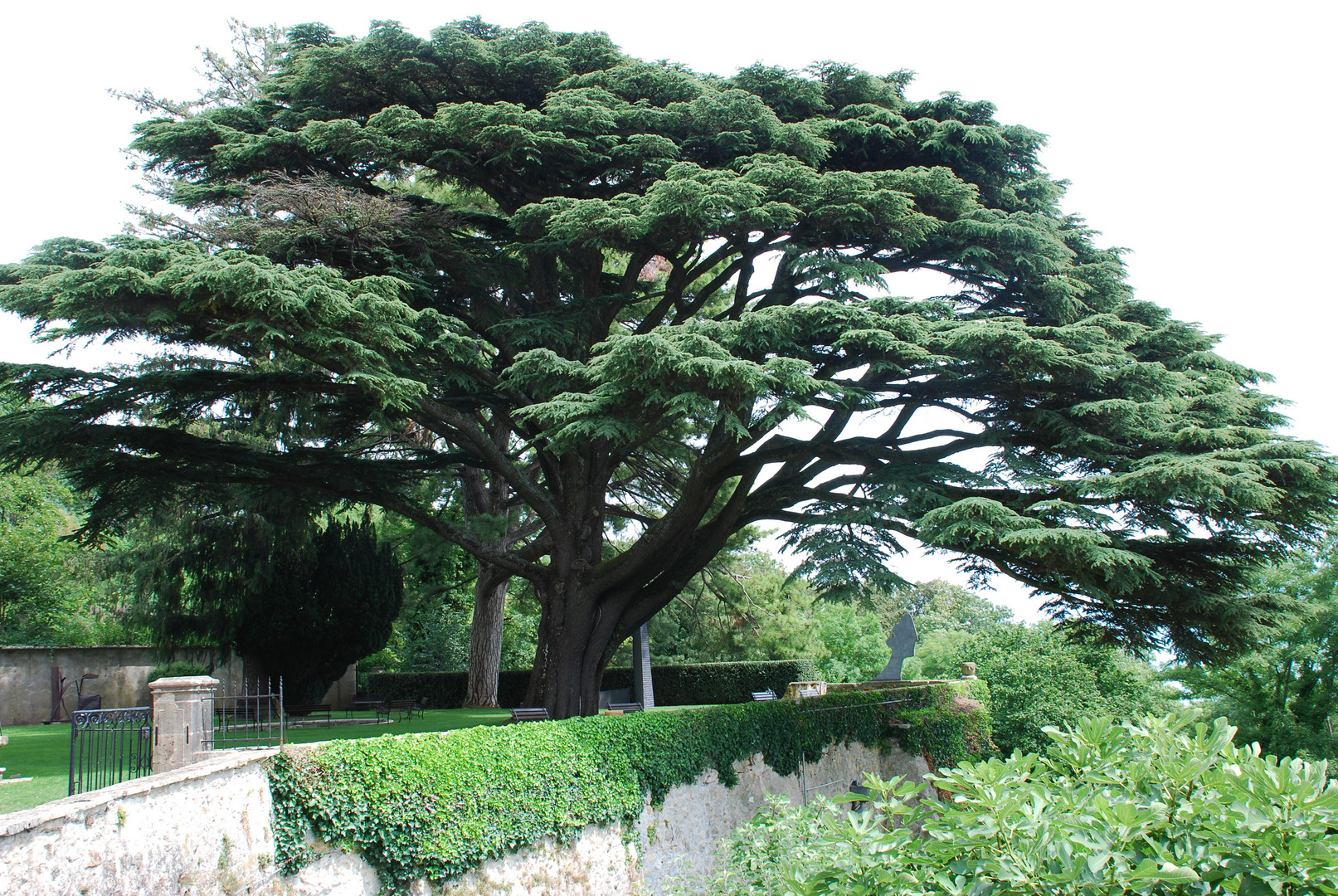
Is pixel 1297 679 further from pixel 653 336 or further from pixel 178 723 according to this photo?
pixel 178 723

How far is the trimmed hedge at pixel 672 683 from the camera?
25.9 metres

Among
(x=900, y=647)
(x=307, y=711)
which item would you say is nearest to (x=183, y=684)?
(x=307, y=711)

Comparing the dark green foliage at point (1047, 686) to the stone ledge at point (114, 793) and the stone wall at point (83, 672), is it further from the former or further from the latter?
the stone ledge at point (114, 793)

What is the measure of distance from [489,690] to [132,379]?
12.5m

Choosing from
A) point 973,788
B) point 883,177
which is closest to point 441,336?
point 883,177

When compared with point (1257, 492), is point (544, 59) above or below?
above

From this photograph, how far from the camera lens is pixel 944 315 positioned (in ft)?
41.5

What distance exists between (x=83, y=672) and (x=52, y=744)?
7.31 m

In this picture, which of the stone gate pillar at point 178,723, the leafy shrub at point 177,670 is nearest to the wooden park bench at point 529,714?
the stone gate pillar at point 178,723

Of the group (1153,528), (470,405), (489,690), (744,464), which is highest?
(470,405)

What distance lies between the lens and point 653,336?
10641mm

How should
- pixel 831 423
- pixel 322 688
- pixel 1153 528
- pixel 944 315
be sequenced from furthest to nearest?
pixel 322 688
pixel 831 423
pixel 944 315
pixel 1153 528

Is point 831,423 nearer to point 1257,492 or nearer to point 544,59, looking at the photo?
point 1257,492

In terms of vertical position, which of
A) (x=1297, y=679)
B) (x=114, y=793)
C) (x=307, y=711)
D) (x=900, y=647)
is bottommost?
(x=1297, y=679)
